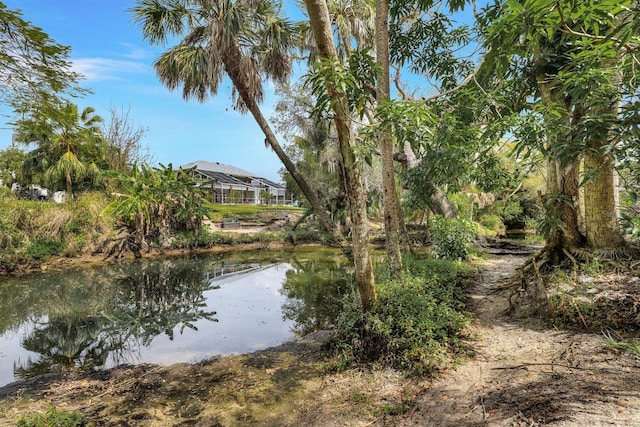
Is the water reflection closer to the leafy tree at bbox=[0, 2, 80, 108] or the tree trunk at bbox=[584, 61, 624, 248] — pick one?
the tree trunk at bbox=[584, 61, 624, 248]

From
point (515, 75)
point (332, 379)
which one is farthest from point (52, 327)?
point (515, 75)

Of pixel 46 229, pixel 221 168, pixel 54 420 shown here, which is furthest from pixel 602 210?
pixel 221 168

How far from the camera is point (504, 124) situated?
3.45 m

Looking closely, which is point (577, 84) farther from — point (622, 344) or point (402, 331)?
point (402, 331)

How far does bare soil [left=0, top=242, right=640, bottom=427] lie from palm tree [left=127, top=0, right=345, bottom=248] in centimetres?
298

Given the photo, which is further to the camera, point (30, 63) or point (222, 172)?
point (222, 172)

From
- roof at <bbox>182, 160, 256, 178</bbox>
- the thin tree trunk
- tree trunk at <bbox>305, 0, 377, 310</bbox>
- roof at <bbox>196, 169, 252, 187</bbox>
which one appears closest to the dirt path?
tree trunk at <bbox>305, 0, 377, 310</bbox>

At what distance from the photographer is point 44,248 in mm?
11797

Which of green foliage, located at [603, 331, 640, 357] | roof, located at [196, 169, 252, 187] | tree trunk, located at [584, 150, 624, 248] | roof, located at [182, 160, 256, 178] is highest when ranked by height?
roof, located at [182, 160, 256, 178]

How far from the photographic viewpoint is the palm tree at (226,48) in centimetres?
645

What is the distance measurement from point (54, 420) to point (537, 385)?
4371mm

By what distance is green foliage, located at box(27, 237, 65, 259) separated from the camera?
11414 mm

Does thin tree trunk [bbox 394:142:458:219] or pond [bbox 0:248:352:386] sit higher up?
thin tree trunk [bbox 394:142:458:219]

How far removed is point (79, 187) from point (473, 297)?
81.8ft
